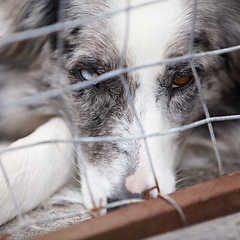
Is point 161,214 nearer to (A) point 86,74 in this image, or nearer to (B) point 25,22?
(A) point 86,74

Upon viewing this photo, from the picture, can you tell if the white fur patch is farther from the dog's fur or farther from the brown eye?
the brown eye

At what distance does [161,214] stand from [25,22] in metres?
1.05

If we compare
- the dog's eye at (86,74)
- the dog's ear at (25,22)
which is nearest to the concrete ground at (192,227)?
the dog's eye at (86,74)

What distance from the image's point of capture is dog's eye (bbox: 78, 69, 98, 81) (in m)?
1.51

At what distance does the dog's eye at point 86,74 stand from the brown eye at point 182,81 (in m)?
0.30

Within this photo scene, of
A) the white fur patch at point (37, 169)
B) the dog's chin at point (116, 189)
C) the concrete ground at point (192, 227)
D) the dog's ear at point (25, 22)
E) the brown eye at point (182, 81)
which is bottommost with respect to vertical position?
the concrete ground at point (192, 227)

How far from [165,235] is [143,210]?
0.26ft

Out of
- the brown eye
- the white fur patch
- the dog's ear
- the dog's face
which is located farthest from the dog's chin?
the dog's ear

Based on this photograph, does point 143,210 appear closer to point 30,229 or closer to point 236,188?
point 236,188

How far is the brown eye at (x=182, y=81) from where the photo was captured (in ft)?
5.02

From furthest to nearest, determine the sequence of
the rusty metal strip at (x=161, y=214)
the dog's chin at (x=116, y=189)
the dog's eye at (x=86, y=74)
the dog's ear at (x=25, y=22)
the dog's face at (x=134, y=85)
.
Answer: the dog's ear at (x=25, y=22)
the dog's eye at (x=86, y=74)
the dog's face at (x=134, y=85)
the dog's chin at (x=116, y=189)
the rusty metal strip at (x=161, y=214)

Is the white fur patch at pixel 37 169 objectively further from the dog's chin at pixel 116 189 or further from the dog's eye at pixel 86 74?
the dog's eye at pixel 86 74

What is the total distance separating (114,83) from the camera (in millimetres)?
1461

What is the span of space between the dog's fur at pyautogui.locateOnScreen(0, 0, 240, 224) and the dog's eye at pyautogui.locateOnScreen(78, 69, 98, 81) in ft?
0.05
